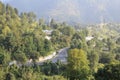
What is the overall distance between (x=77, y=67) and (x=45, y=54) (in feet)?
69.5

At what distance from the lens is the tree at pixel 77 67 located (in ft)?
100

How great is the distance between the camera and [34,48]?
49969mm

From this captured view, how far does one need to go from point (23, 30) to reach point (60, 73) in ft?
58.9

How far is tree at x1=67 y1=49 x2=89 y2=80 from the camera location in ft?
100

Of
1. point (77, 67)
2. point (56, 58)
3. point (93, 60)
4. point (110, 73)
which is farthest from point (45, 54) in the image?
point (110, 73)

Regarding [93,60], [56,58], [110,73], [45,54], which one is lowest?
[110,73]

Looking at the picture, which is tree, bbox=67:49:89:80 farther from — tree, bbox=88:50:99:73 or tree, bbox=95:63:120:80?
tree, bbox=88:50:99:73

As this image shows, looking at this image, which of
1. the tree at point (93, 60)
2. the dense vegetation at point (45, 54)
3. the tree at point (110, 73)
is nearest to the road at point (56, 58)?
the dense vegetation at point (45, 54)

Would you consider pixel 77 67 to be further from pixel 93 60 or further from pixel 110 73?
pixel 93 60

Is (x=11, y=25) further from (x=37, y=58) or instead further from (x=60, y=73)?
(x=60, y=73)

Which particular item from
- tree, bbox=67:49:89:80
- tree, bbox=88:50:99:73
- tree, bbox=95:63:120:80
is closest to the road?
tree, bbox=88:50:99:73

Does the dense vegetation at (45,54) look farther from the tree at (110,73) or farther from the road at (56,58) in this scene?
the road at (56,58)

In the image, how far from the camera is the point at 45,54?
5191 centimetres

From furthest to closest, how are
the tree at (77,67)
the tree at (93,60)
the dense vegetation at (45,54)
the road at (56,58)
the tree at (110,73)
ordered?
the road at (56,58) → the tree at (93,60) → the dense vegetation at (45,54) → the tree at (77,67) → the tree at (110,73)
